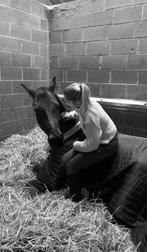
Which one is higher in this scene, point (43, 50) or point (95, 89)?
point (43, 50)

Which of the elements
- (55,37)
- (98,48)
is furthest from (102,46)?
(55,37)

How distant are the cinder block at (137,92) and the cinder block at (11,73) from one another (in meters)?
1.92

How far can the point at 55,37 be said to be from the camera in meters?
4.77

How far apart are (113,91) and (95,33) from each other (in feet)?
3.48

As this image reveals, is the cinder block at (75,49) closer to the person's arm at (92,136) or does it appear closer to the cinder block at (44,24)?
the cinder block at (44,24)

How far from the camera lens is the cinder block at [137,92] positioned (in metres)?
3.74

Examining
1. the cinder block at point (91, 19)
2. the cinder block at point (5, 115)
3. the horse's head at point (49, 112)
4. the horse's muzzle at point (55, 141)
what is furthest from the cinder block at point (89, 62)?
the horse's muzzle at point (55, 141)

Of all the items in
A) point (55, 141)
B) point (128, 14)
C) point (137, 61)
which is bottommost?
point (55, 141)

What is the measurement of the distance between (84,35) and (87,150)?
114 inches

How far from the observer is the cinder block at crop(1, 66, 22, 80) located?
157 inches

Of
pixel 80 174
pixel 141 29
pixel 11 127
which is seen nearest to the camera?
pixel 80 174

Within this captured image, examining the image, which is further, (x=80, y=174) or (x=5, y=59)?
(x=5, y=59)

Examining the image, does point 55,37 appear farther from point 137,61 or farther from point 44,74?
point 137,61

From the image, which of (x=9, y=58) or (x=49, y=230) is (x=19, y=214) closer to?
(x=49, y=230)
